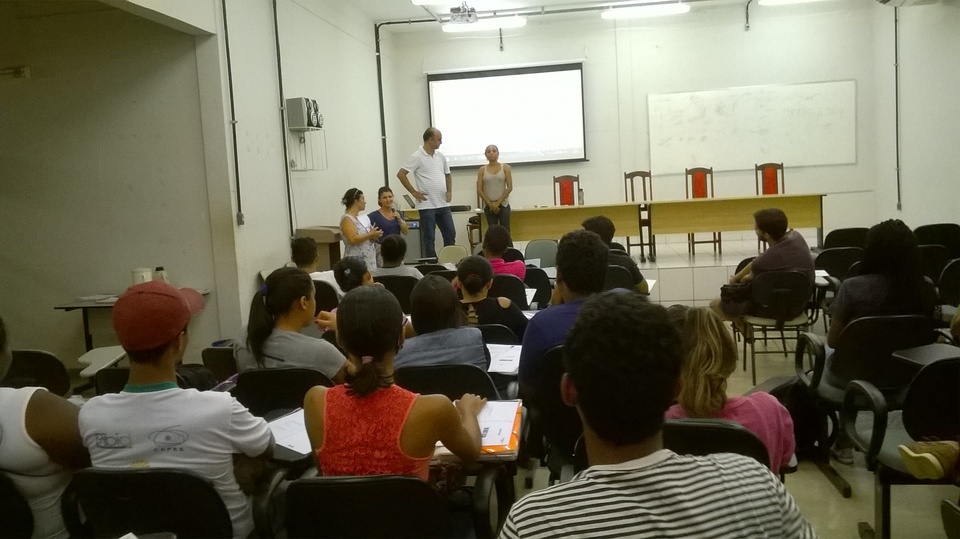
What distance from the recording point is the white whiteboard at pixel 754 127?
31.8ft

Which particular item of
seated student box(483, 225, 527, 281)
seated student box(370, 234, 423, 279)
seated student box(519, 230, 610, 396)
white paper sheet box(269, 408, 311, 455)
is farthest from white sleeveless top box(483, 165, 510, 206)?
white paper sheet box(269, 408, 311, 455)

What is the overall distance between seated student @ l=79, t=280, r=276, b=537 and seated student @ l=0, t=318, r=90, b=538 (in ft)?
0.22

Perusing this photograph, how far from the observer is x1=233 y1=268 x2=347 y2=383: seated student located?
259cm

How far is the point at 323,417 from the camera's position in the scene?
5.77 ft

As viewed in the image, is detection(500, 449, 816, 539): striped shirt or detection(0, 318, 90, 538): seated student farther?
detection(0, 318, 90, 538): seated student

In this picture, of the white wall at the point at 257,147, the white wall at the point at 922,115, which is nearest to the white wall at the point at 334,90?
the white wall at the point at 257,147

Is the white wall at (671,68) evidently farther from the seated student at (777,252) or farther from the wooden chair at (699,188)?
the seated student at (777,252)

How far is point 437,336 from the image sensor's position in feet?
8.26

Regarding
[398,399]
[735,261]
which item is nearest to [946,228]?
[735,261]

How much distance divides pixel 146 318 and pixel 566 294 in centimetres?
151

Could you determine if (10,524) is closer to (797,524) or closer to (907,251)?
(797,524)

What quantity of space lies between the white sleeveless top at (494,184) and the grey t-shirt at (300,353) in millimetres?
6035

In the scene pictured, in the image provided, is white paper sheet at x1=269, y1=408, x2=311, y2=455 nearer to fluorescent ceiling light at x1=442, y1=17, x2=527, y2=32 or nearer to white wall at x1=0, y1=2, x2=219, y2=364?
white wall at x1=0, y1=2, x2=219, y2=364

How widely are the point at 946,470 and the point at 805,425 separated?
1543 mm
